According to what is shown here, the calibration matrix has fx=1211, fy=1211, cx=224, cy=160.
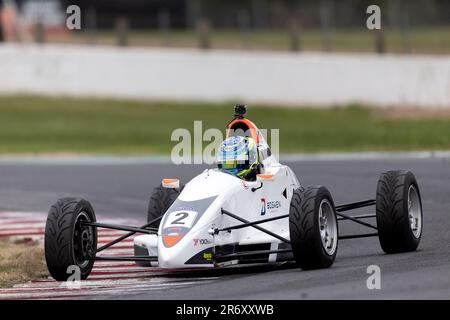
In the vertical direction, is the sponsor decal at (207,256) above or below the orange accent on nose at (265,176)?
below

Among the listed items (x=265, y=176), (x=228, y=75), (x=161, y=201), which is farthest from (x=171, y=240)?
(x=228, y=75)

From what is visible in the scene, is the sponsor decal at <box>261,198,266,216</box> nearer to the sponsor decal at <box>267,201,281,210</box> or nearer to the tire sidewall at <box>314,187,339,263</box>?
the sponsor decal at <box>267,201,281,210</box>

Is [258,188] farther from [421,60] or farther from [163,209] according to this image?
[421,60]

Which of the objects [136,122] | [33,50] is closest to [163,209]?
[136,122]

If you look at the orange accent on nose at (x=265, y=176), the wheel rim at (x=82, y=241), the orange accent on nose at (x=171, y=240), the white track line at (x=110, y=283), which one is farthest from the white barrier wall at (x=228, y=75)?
the orange accent on nose at (x=171, y=240)

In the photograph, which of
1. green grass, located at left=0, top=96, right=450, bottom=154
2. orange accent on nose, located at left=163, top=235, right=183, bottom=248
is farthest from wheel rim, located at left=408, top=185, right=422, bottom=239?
green grass, located at left=0, top=96, right=450, bottom=154

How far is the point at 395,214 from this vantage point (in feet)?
38.3

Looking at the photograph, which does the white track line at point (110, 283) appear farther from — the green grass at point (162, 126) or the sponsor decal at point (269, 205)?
the green grass at point (162, 126)

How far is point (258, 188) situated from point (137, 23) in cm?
3051

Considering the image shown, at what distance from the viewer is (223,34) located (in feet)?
128

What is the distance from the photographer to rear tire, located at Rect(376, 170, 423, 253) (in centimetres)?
1168

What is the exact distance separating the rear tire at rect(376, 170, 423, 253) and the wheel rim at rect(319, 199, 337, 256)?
31.4 inches

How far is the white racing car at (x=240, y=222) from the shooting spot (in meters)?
10.6

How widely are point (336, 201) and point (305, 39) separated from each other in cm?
1957
